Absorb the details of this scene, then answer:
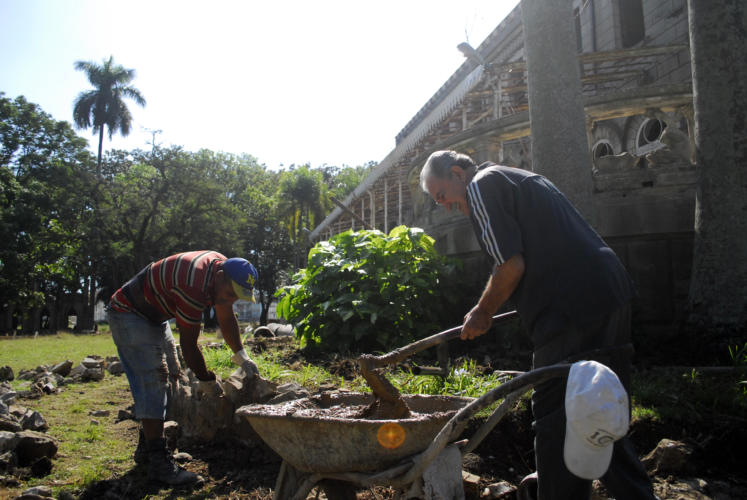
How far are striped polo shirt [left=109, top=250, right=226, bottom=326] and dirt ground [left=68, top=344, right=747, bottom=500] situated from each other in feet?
3.93

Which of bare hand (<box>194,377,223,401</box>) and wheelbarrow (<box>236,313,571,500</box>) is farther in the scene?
bare hand (<box>194,377,223,401</box>)

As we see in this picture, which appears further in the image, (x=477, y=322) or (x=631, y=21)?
(x=631, y=21)

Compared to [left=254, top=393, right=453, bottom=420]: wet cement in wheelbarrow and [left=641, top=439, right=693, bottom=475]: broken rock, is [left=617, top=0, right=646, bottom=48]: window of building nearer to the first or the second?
[left=641, top=439, right=693, bottom=475]: broken rock

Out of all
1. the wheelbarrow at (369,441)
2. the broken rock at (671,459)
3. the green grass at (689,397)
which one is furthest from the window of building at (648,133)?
the wheelbarrow at (369,441)

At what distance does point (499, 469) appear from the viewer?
3717 millimetres

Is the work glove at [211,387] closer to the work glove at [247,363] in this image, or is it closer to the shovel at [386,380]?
the work glove at [247,363]

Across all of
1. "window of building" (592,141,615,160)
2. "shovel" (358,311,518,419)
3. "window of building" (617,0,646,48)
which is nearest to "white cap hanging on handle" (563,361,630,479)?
"shovel" (358,311,518,419)

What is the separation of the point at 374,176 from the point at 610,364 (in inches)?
517

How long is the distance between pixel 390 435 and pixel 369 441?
0.32 feet

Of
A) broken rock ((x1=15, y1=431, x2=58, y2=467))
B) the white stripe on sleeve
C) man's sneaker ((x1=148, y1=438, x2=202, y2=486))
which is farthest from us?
broken rock ((x1=15, y1=431, x2=58, y2=467))

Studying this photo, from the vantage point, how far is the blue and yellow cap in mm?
3797

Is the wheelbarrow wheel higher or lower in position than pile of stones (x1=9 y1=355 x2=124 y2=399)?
higher

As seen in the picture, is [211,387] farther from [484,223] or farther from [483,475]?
[484,223]

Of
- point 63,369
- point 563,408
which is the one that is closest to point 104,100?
point 63,369
